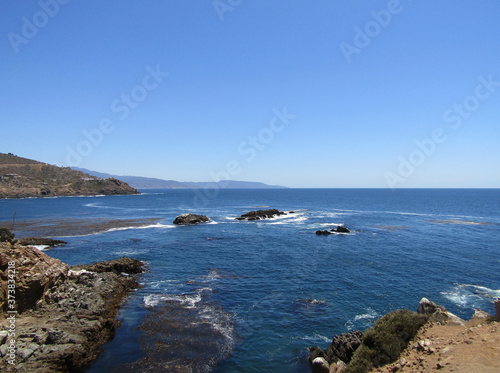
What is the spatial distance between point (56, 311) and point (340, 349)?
22326mm

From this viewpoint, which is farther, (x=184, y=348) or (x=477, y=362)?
(x=184, y=348)

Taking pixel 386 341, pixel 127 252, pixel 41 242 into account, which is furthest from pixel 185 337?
pixel 41 242

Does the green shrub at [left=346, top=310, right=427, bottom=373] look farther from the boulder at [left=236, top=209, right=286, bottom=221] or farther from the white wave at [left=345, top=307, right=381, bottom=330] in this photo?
the boulder at [left=236, top=209, right=286, bottom=221]

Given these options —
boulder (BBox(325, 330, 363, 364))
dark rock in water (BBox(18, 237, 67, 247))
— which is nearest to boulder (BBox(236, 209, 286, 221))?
dark rock in water (BBox(18, 237, 67, 247))

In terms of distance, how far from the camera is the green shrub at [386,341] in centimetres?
1619

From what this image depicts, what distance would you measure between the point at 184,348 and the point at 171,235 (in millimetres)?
43753

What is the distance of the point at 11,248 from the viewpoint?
24.3 metres

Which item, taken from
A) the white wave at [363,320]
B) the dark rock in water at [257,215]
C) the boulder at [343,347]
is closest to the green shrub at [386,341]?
the boulder at [343,347]

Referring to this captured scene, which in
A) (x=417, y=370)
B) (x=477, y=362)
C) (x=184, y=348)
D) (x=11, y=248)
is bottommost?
(x=184, y=348)

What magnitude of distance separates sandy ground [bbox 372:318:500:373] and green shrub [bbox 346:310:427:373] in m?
0.42

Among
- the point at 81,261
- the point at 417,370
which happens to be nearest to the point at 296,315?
the point at 417,370

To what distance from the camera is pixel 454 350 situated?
1434 centimetres

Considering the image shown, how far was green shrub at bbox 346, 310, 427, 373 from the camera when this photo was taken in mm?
16188

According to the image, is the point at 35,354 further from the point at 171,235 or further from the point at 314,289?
the point at 171,235
